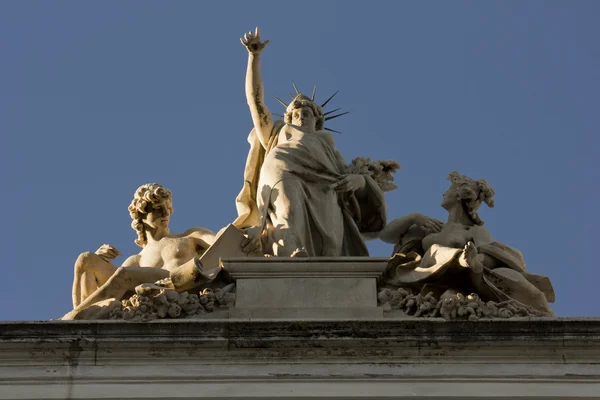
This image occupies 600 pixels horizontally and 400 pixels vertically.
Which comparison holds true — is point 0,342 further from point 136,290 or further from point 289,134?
point 289,134

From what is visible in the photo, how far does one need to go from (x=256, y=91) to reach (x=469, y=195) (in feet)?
9.66

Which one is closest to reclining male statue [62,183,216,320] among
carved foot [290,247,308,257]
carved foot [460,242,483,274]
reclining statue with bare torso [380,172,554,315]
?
carved foot [290,247,308,257]

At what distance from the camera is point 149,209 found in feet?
72.4

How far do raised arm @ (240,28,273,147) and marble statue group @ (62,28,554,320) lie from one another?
12mm

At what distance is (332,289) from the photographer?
20047mm

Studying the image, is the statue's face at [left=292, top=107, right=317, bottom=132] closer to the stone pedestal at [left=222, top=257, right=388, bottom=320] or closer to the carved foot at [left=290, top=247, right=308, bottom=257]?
the carved foot at [left=290, top=247, right=308, bottom=257]

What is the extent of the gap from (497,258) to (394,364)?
2.35 meters

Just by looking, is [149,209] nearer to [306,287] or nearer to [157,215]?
[157,215]

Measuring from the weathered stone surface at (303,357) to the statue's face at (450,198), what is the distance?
267cm

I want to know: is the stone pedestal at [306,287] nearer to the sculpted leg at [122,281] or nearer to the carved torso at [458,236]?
the sculpted leg at [122,281]

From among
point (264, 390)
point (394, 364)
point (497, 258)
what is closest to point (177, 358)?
point (264, 390)

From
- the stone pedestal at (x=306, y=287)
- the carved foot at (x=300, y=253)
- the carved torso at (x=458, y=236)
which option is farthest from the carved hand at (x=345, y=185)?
the stone pedestal at (x=306, y=287)

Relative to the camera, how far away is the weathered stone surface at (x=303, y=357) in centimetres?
1895

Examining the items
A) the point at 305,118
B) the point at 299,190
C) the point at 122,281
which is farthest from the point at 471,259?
the point at 122,281
